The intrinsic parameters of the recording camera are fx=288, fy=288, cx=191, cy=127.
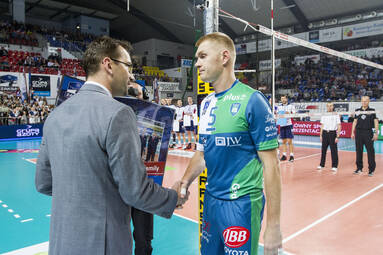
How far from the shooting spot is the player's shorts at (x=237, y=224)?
5.65 ft

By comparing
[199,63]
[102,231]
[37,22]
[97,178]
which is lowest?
[102,231]

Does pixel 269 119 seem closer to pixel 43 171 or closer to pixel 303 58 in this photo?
pixel 43 171

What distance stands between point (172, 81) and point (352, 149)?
64.8 ft

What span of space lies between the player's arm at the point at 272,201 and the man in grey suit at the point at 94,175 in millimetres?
644

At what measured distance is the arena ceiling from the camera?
77.0 feet

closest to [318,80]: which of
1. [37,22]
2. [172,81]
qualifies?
[172,81]

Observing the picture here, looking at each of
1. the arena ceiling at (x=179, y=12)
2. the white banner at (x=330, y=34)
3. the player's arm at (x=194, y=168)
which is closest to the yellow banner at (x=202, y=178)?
the player's arm at (x=194, y=168)

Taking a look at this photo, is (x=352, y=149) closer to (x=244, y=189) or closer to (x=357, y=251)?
(x=357, y=251)

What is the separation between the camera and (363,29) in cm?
2259

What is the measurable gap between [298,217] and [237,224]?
3.16m

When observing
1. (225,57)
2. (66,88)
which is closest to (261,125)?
(225,57)

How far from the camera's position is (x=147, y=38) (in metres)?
34.0

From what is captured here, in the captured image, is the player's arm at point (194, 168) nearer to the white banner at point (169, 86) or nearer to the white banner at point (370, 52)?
the white banner at point (169, 86)

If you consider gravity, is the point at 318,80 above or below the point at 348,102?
above
